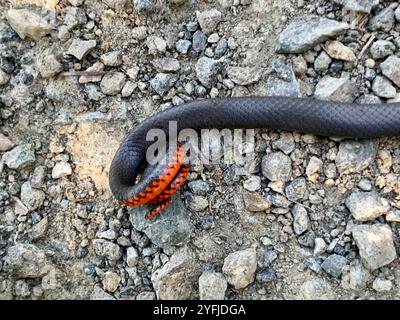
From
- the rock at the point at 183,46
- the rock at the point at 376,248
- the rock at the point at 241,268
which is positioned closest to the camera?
the rock at the point at 376,248

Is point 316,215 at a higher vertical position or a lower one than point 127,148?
lower

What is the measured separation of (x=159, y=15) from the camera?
13.2ft

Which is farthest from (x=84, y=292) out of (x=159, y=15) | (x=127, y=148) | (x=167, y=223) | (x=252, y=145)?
(x=159, y=15)

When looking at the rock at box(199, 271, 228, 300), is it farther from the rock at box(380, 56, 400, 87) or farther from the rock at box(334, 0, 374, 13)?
the rock at box(334, 0, 374, 13)

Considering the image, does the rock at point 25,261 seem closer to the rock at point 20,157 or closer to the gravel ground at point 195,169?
the gravel ground at point 195,169

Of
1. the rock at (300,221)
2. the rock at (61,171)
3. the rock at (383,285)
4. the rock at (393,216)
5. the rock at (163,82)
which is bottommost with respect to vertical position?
the rock at (383,285)

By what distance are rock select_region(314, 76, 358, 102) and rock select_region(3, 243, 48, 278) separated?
2.36 m

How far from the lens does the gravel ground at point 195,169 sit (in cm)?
367

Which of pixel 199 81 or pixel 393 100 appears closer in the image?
pixel 393 100

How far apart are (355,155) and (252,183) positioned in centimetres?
75

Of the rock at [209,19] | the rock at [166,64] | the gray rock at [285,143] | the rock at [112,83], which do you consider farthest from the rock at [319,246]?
the rock at [112,83]

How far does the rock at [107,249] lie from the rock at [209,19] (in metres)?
1.76

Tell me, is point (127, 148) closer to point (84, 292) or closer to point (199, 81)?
point (199, 81)

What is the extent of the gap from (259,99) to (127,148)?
1.04m
